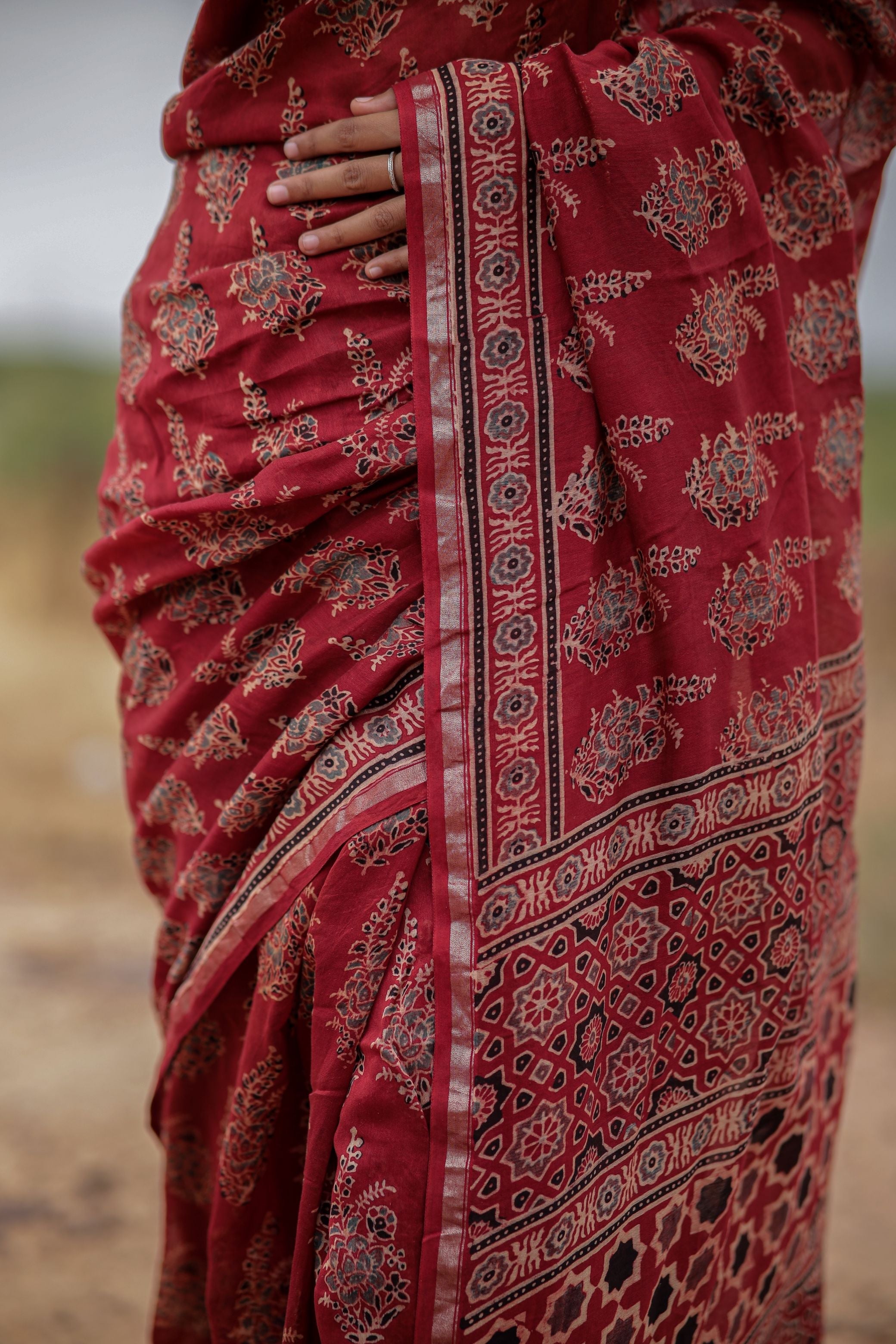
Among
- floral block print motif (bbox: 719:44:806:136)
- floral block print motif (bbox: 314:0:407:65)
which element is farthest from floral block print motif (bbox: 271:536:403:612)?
floral block print motif (bbox: 719:44:806:136)

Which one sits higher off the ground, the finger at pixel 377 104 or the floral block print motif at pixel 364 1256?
the finger at pixel 377 104

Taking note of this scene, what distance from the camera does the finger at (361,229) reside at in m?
0.81

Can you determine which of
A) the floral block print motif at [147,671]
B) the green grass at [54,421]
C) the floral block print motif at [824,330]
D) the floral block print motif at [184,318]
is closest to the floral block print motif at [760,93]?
the floral block print motif at [824,330]

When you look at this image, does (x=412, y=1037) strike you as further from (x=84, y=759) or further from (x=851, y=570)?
(x=84, y=759)

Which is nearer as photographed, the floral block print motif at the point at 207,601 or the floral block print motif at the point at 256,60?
the floral block print motif at the point at 256,60

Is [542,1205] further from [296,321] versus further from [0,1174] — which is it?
[0,1174]

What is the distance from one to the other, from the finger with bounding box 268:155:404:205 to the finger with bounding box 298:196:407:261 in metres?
0.02

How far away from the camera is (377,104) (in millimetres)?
820

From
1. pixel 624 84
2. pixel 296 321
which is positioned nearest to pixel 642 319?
pixel 624 84

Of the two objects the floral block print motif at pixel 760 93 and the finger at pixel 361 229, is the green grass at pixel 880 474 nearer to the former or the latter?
the floral block print motif at pixel 760 93

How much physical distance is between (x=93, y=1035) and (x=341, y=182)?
70.8 inches

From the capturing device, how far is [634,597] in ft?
2.85

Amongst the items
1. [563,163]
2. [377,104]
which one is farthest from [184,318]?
[563,163]

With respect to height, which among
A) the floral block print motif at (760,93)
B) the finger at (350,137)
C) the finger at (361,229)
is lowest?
the finger at (361,229)
